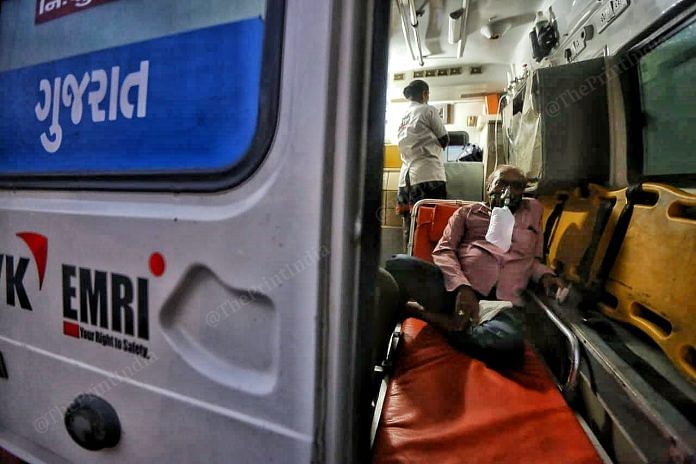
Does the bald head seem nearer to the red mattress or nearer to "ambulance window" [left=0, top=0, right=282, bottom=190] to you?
the red mattress

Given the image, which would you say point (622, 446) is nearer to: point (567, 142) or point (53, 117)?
point (53, 117)

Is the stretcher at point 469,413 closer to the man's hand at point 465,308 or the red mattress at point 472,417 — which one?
the red mattress at point 472,417

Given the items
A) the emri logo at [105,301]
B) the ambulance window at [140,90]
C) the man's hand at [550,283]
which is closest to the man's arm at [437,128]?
the man's hand at [550,283]

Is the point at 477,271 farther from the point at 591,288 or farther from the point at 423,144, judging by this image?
the point at 423,144

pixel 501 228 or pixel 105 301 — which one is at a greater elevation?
pixel 501 228

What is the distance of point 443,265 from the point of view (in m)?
1.65

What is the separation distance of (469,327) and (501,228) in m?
0.57

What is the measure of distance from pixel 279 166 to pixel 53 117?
62cm

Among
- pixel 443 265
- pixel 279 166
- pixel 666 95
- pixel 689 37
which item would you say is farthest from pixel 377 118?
pixel 666 95

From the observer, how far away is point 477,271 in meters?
1.73

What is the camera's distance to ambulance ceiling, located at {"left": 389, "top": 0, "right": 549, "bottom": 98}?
3615 millimetres

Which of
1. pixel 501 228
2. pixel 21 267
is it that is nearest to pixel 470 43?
pixel 501 228

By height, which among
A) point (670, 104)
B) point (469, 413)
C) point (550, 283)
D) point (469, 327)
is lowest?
point (469, 413)

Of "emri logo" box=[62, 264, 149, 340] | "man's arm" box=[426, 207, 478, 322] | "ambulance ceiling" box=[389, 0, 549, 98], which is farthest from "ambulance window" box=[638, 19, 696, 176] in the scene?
"emri logo" box=[62, 264, 149, 340]
